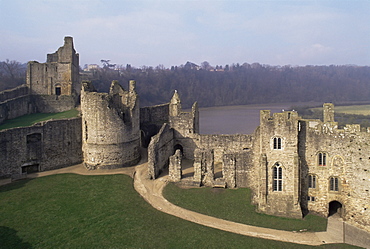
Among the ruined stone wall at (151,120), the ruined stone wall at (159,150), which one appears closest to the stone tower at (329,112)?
the ruined stone wall at (159,150)

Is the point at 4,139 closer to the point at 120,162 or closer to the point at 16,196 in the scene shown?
the point at 16,196

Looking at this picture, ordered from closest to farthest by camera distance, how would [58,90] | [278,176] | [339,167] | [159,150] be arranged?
1. [339,167]
2. [278,176]
3. [159,150]
4. [58,90]

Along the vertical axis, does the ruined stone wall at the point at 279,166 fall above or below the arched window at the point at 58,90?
below

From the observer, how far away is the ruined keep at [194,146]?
61.3ft

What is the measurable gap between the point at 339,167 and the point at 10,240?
18.7m

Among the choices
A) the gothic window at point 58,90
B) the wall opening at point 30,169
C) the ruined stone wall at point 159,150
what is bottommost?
the wall opening at point 30,169

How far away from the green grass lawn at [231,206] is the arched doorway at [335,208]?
1250mm

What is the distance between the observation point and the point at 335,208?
19.9 meters

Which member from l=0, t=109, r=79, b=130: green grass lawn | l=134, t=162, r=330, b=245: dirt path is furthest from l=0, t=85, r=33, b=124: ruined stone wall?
l=134, t=162, r=330, b=245: dirt path

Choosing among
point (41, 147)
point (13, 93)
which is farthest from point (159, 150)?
point (13, 93)

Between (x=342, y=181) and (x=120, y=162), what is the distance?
18119mm

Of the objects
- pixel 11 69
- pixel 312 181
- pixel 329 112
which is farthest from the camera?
pixel 11 69

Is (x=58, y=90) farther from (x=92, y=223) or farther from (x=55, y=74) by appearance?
(x=92, y=223)

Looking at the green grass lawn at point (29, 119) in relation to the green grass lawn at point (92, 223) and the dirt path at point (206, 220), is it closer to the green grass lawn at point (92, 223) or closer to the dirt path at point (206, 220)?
the green grass lawn at point (92, 223)
